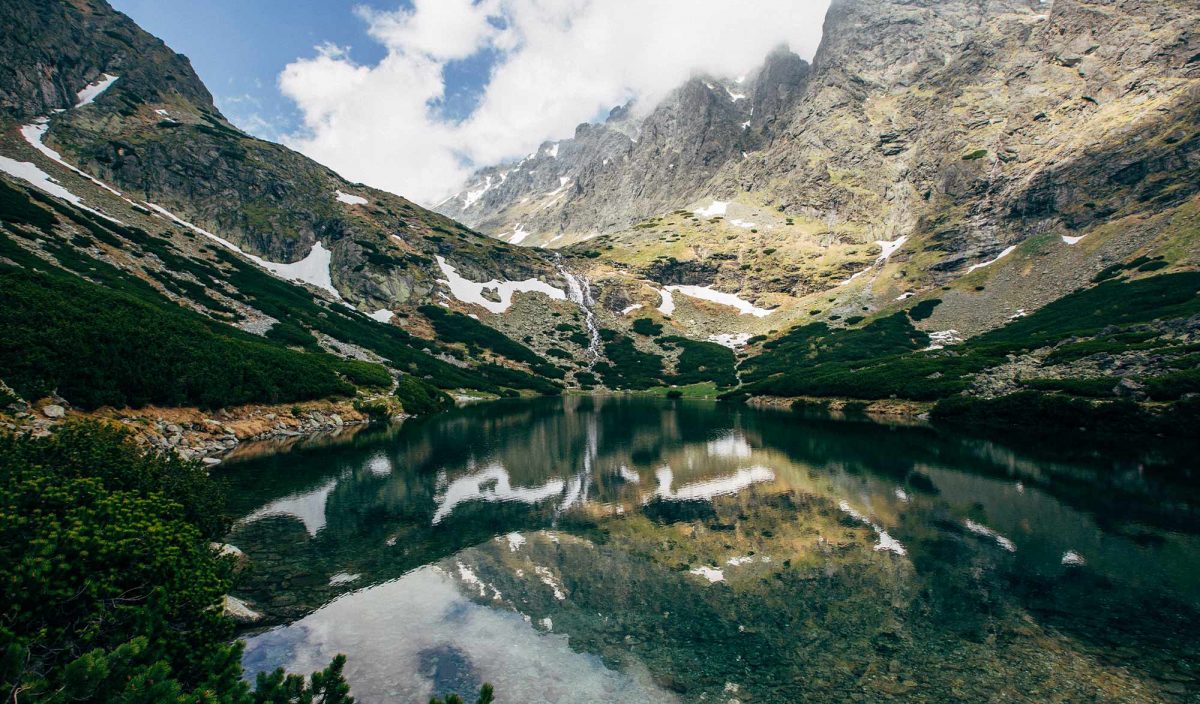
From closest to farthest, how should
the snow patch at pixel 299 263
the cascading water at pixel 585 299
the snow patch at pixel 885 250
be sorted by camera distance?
the snow patch at pixel 299 263
the cascading water at pixel 585 299
the snow patch at pixel 885 250

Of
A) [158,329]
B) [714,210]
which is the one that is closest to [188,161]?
[158,329]

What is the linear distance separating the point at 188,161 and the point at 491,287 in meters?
62.6

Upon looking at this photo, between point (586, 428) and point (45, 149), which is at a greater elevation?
point (45, 149)

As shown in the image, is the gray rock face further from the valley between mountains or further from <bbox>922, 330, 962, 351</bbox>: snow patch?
<bbox>922, 330, 962, 351</bbox>: snow patch

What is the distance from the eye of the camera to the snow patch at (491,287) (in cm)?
11419

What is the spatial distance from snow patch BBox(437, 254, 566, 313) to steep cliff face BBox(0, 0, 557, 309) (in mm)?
3535

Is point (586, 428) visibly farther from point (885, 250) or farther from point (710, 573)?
point (885, 250)

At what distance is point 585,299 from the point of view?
415 ft

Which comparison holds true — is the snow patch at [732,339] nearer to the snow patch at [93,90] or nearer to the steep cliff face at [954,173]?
the steep cliff face at [954,173]

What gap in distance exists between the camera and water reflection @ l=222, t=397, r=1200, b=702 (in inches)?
364

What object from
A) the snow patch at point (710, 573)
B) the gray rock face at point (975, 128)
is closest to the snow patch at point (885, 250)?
the gray rock face at point (975, 128)

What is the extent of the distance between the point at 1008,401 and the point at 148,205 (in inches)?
4928

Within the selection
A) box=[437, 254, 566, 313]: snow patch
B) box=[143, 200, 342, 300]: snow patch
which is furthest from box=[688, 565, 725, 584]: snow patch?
box=[437, 254, 566, 313]: snow patch

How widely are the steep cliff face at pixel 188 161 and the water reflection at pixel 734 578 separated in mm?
89778
